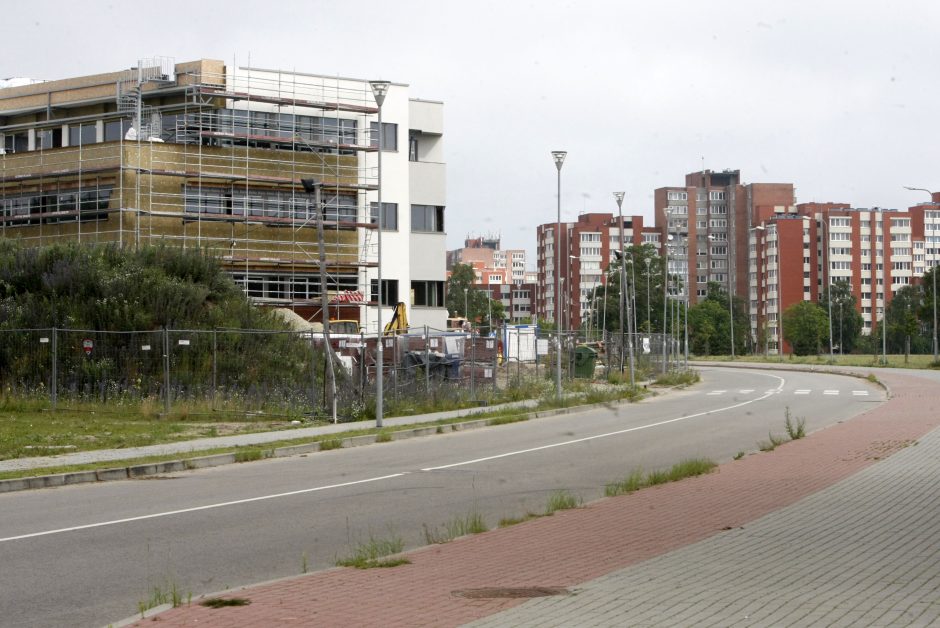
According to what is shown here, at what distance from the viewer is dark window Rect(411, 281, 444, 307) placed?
6425 cm

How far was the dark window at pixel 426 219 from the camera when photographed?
210 feet

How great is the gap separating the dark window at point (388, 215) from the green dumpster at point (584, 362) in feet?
53.4

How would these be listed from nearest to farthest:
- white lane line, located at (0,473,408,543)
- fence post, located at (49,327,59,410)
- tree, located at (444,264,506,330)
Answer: white lane line, located at (0,473,408,543) < fence post, located at (49,327,59,410) < tree, located at (444,264,506,330)

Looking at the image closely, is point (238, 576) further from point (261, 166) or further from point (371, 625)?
point (261, 166)

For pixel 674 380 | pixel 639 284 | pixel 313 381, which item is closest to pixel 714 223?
pixel 639 284

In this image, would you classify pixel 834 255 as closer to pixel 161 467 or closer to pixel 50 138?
pixel 50 138

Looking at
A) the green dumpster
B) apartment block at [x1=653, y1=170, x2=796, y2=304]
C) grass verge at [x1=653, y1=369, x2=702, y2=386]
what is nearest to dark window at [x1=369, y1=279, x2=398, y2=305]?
the green dumpster

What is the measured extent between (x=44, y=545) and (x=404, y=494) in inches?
195

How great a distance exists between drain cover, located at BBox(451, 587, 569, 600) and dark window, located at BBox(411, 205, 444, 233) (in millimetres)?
56337

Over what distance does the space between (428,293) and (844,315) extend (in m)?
91.2

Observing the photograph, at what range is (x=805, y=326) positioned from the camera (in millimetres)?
115125

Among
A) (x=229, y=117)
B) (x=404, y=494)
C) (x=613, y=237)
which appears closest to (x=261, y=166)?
(x=229, y=117)

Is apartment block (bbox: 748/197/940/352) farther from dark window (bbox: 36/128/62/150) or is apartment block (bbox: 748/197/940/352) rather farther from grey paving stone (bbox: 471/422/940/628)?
grey paving stone (bbox: 471/422/940/628)

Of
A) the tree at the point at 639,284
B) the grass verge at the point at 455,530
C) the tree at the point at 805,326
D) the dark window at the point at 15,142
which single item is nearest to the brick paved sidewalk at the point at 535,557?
the grass verge at the point at 455,530
